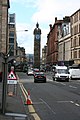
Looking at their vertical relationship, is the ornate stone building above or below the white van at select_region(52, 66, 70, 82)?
above

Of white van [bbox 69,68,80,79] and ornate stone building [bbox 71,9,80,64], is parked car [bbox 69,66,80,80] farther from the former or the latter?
ornate stone building [bbox 71,9,80,64]

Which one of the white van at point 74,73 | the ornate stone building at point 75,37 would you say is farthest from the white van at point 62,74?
the ornate stone building at point 75,37

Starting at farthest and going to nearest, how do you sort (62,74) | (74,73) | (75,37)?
(75,37) < (74,73) < (62,74)

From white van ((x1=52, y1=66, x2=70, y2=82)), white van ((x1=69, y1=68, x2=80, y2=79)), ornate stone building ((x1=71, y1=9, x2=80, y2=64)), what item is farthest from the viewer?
ornate stone building ((x1=71, y1=9, x2=80, y2=64))

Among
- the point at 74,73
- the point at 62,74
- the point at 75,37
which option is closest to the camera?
the point at 62,74

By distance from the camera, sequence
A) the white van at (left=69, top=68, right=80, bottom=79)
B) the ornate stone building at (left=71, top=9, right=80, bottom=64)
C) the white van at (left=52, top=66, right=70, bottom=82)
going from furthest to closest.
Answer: the ornate stone building at (left=71, top=9, right=80, bottom=64)
the white van at (left=69, top=68, right=80, bottom=79)
the white van at (left=52, top=66, right=70, bottom=82)

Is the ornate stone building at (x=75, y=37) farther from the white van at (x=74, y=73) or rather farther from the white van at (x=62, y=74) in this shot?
the white van at (x=62, y=74)

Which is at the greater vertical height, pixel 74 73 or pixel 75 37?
pixel 75 37

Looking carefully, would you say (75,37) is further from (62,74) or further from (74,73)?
(62,74)

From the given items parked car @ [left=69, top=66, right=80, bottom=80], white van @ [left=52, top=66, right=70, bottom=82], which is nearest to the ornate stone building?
parked car @ [left=69, top=66, right=80, bottom=80]

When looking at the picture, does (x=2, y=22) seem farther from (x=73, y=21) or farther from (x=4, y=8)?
(x=73, y=21)

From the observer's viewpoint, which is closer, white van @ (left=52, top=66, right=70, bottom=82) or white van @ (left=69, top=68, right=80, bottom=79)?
white van @ (left=52, top=66, right=70, bottom=82)

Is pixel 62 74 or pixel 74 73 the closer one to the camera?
pixel 62 74

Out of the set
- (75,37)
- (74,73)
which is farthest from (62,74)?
(75,37)
